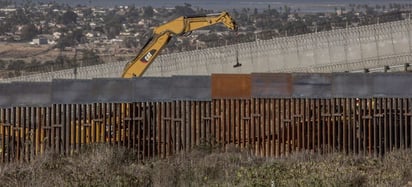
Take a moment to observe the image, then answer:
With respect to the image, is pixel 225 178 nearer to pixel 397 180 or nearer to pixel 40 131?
pixel 397 180

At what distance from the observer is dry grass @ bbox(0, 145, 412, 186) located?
715 inches

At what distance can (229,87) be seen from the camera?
25500 mm

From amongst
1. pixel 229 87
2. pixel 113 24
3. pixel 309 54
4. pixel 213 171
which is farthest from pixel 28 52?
pixel 213 171

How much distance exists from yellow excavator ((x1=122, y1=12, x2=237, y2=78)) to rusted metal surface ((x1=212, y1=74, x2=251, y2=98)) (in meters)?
15.1

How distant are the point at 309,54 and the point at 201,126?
33694 mm

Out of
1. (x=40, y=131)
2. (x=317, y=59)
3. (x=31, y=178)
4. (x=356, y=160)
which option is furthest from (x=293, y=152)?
(x=317, y=59)

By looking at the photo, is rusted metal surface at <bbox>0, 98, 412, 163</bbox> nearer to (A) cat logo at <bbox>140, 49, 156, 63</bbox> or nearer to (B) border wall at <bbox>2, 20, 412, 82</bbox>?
(A) cat logo at <bbox>140, 49, 156, 63</bbox>

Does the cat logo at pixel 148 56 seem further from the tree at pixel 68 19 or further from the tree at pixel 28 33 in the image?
the tree at pixel 68 19

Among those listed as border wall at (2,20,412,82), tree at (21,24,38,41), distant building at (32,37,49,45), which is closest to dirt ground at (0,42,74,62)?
distant building at (32,37,49,45)

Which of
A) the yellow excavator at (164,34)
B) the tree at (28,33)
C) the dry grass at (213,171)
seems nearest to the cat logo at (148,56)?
the yellow excavator at (164,34)

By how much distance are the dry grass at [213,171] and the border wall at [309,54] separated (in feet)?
112

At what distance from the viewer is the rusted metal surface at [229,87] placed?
83.4 feet

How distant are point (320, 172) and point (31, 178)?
4.56 m

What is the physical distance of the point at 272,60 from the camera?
196 feet
